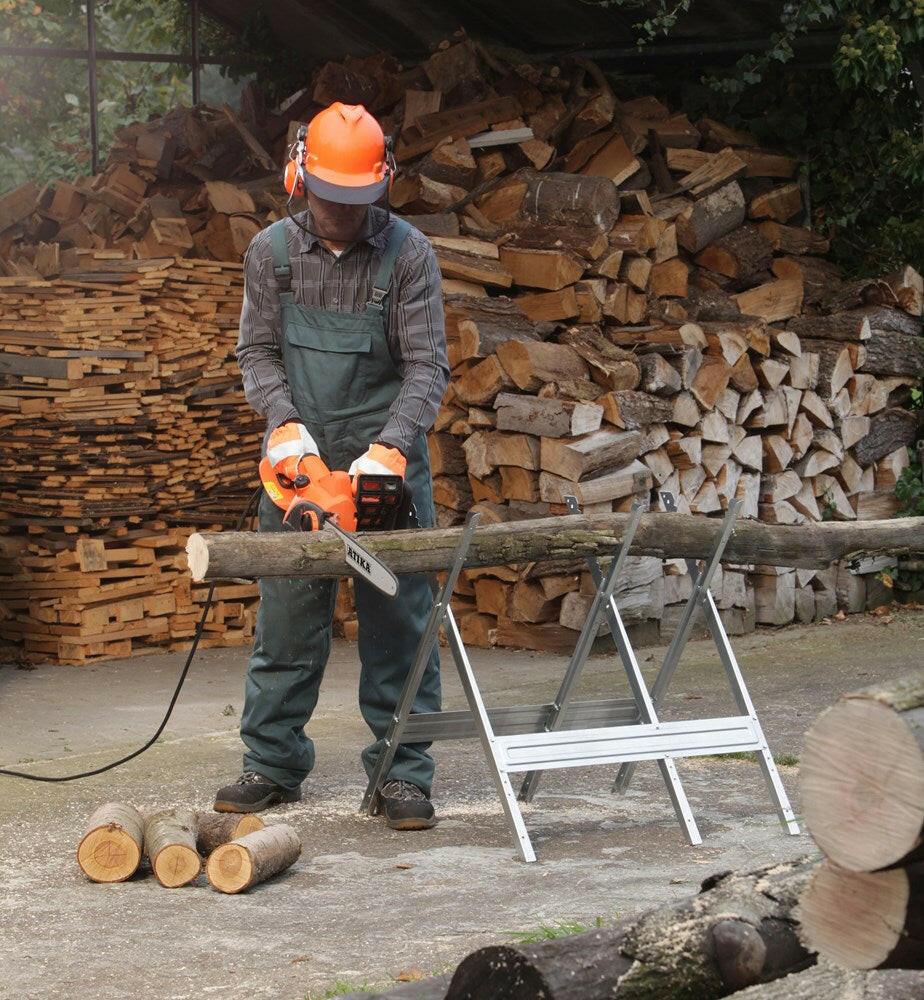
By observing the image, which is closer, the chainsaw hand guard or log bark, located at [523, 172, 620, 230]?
the chainsaw hand guard

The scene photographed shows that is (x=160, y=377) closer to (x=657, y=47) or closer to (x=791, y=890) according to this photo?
(x=657, y=47)

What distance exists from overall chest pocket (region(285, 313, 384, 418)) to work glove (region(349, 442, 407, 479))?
14.4 inches

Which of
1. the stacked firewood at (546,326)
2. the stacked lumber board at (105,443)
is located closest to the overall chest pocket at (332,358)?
the stacked firewood at (546,326)

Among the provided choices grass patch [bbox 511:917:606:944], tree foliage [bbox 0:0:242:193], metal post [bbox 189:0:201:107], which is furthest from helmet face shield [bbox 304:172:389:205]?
tree foliage [bbox 0:0:242:193]

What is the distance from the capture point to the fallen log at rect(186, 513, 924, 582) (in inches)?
169

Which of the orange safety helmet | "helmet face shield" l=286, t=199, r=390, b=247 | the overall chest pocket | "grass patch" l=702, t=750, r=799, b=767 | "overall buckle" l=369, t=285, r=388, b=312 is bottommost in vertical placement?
"grass patch" l=702, t=750, r=799, b=767

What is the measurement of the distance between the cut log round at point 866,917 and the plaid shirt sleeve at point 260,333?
9.40 feet

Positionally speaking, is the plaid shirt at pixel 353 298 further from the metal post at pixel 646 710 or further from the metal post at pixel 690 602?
the metal post at pixel 690 602

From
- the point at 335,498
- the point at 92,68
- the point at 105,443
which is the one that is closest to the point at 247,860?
the point at 335,498

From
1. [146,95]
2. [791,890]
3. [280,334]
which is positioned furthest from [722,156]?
[146,95]

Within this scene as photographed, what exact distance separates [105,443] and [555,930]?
5.51 metres

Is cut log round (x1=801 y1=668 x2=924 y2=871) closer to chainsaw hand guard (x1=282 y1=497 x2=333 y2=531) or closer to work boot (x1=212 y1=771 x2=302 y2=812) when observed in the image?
chainsaw hand guard (x1=282 y1=497 x2=333 y2=531)

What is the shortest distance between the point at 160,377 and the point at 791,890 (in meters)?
6.25

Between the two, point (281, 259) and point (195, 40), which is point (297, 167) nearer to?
point (281, 259)
